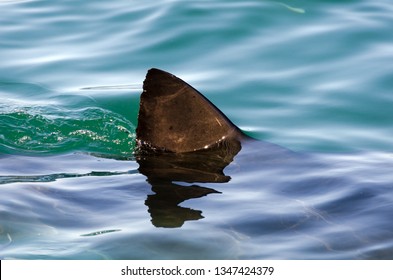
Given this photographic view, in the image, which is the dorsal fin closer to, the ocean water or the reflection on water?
the reflection on water

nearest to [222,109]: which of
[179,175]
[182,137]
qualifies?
[182,137]

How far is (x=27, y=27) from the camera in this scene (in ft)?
36.4

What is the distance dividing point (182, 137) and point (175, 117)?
169 millimetres

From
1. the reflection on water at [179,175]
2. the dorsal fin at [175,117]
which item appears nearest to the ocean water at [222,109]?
the reflection on water at [179,175]


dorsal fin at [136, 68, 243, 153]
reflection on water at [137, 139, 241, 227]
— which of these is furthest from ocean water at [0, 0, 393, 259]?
dorsal fin at [136, 68, 243, 153]

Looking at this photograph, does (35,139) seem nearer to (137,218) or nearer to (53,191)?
(53,191)

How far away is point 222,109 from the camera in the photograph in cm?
877

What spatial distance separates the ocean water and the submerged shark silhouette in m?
0.10

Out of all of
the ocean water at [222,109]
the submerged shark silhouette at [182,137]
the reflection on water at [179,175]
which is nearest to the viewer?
the ocean water at [222,109]

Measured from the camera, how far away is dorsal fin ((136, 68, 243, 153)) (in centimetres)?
639

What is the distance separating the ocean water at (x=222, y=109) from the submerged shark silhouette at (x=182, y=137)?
0.10m

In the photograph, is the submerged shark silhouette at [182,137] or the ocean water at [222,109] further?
the submerged shark silhouette at [182,137]

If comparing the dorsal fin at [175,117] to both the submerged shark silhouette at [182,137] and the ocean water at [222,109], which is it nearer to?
the submerged shark silhouette at [182,137]

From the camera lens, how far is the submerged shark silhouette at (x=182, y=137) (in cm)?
629
